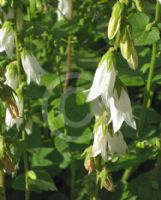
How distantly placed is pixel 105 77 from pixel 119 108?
144 millimetres

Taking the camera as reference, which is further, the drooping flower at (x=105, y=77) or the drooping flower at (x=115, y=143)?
the drooping flower at (x=115, y=143)

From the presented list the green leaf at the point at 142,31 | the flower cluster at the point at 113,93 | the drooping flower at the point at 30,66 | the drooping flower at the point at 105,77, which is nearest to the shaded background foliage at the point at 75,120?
the green leaf at the point at 142,31

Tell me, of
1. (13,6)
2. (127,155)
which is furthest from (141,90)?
(13,6)

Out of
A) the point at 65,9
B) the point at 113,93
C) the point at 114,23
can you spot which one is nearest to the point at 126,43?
the point at 114,23

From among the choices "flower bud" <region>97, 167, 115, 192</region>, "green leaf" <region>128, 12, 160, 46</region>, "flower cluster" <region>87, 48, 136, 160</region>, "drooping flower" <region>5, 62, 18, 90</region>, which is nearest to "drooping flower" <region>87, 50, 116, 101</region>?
"flower cluster" <region>87, 48, 136, 160</region>

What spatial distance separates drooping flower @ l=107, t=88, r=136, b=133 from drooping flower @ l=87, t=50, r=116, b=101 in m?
0.05

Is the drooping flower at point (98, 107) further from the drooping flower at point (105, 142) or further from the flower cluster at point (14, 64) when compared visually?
the flower cluster at point (14, 64)

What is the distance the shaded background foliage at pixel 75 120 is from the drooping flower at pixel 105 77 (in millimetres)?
447

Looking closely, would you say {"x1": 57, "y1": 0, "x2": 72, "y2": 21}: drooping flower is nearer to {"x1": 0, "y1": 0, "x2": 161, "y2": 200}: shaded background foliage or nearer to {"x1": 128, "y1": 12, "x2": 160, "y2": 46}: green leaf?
→ {"x1": 0, "y1": 0, "x2": 161, "y2": 200}: shaded background foliage

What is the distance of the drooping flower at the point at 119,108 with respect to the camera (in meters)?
1.84

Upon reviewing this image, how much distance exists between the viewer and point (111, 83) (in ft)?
5.84

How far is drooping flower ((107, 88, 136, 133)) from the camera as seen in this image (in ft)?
6.04

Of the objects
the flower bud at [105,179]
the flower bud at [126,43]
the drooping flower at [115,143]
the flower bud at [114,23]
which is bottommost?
the flower bud at [105,179]

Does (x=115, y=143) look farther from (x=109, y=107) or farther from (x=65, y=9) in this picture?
(x=65, y=9)
